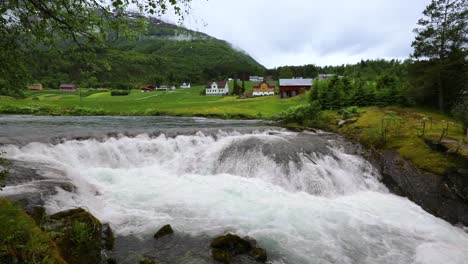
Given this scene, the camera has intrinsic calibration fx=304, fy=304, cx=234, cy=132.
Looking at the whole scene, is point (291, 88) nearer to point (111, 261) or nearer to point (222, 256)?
point (222, 256)

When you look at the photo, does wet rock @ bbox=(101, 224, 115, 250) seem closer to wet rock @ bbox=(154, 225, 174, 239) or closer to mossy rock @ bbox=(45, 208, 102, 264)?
mossy rock @ bbox=(45, 208, 102, 264)

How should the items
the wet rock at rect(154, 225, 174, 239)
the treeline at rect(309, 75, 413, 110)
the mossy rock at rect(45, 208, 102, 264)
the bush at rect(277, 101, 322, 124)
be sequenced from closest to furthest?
1. the mossy rock at rect(45, 208, 102, 264)
2. the wet rock at rect(154, 225, 174, 239)
3. the bush at rect(277, 101, 322, 124)
4. the treeline at rect(309, 75, 413, 110)

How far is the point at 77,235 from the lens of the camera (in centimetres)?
758

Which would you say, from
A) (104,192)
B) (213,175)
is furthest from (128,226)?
(213,175)

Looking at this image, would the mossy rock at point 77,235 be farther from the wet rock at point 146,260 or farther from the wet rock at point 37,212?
the wet rock at point 146,260

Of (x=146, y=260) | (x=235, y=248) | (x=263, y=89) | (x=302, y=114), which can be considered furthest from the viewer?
(x=263, y=89)

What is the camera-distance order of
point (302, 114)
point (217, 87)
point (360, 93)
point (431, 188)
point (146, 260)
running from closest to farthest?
point (146, 260), point (431, 188), point (302, 114), point (360, 93), point (217, 87)

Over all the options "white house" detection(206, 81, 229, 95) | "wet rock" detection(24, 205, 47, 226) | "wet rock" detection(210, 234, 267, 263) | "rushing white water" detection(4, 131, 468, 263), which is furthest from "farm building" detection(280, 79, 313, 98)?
"wet rock" detection(24, 205, 47, 226)

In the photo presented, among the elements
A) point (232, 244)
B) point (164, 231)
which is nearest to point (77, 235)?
point (164, 231)

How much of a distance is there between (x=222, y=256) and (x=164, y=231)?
8.01 ft

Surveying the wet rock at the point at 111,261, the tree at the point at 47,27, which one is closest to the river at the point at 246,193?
the wet rock at the point at 111,261

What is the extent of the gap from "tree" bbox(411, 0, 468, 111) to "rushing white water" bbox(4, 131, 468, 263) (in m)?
22.7

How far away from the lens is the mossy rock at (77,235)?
7.16 m

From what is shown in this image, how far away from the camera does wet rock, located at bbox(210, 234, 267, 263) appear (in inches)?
345
